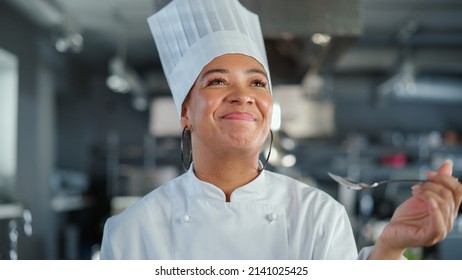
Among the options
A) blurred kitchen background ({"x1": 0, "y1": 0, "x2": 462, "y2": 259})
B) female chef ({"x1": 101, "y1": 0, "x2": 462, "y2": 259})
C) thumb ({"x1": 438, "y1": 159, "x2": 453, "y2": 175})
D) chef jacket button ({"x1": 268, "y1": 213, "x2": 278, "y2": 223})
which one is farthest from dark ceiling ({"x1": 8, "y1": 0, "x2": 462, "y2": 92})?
thumb ({"x1": 438, "y1": 159, "x2": 453, "y2": 175})

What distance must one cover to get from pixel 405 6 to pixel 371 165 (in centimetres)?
265

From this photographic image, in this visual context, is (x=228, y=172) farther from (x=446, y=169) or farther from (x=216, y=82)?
(x=446, y=169)

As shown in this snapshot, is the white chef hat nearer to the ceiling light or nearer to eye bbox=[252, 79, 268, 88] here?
eye bbox=[252, 79, 268, 88]

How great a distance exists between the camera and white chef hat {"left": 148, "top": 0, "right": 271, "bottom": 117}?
1087 millimetres

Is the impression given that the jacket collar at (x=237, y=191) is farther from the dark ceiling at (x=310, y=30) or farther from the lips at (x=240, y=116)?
the dark ceiling at (x=310, y=30)

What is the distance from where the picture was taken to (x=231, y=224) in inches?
42.7

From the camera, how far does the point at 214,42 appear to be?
43.1 inches

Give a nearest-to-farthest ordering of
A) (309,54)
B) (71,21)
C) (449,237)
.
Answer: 1. (449,237)
2. (309,54)
3. (71,21)

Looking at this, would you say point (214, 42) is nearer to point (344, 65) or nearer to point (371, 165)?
point (344, 65)

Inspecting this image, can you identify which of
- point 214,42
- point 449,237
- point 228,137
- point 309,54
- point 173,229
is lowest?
point 449,237

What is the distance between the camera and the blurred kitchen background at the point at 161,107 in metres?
2.65

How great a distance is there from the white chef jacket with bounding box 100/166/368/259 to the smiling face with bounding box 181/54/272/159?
0.09m

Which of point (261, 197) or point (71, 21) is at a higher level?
point (71, 21)
